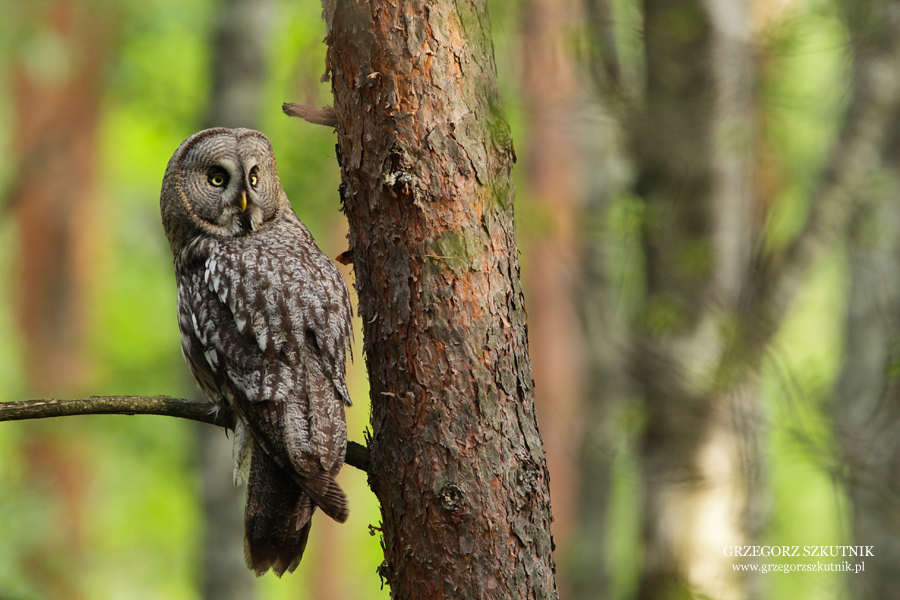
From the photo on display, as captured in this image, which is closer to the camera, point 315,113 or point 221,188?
point 315,113

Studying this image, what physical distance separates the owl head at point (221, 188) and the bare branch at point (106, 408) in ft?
5.15

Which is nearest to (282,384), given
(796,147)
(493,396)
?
(493,396)

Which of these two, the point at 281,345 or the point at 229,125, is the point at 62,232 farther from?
the point at 281,345

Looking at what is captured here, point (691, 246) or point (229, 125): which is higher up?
point (229, 125)

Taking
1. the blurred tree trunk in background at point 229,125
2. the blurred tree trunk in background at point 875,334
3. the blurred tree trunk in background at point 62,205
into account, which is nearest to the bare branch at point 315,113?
the blurred tree trunk in background at point 875,334

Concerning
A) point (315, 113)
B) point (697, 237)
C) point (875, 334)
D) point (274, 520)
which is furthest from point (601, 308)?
point (875, 334)

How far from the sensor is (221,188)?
429cm

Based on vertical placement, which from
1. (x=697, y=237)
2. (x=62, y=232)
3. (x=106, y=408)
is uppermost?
(x=62, y=232)

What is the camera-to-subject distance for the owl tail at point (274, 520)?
3.45 metres

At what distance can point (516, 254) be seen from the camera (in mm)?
2631

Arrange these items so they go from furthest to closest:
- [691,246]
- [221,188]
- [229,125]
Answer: [229,125], [691,246], [221,188]

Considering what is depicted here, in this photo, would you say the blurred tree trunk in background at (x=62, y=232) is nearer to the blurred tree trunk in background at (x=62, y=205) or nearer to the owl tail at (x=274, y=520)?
the blurred tree trunk in background at (x=62, y=205)

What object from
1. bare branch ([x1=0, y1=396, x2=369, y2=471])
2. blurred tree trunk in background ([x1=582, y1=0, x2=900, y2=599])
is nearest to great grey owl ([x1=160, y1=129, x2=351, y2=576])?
bare branch ([x1=0, y1=396, x2=369, y2=471])

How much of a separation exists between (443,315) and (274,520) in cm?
148
